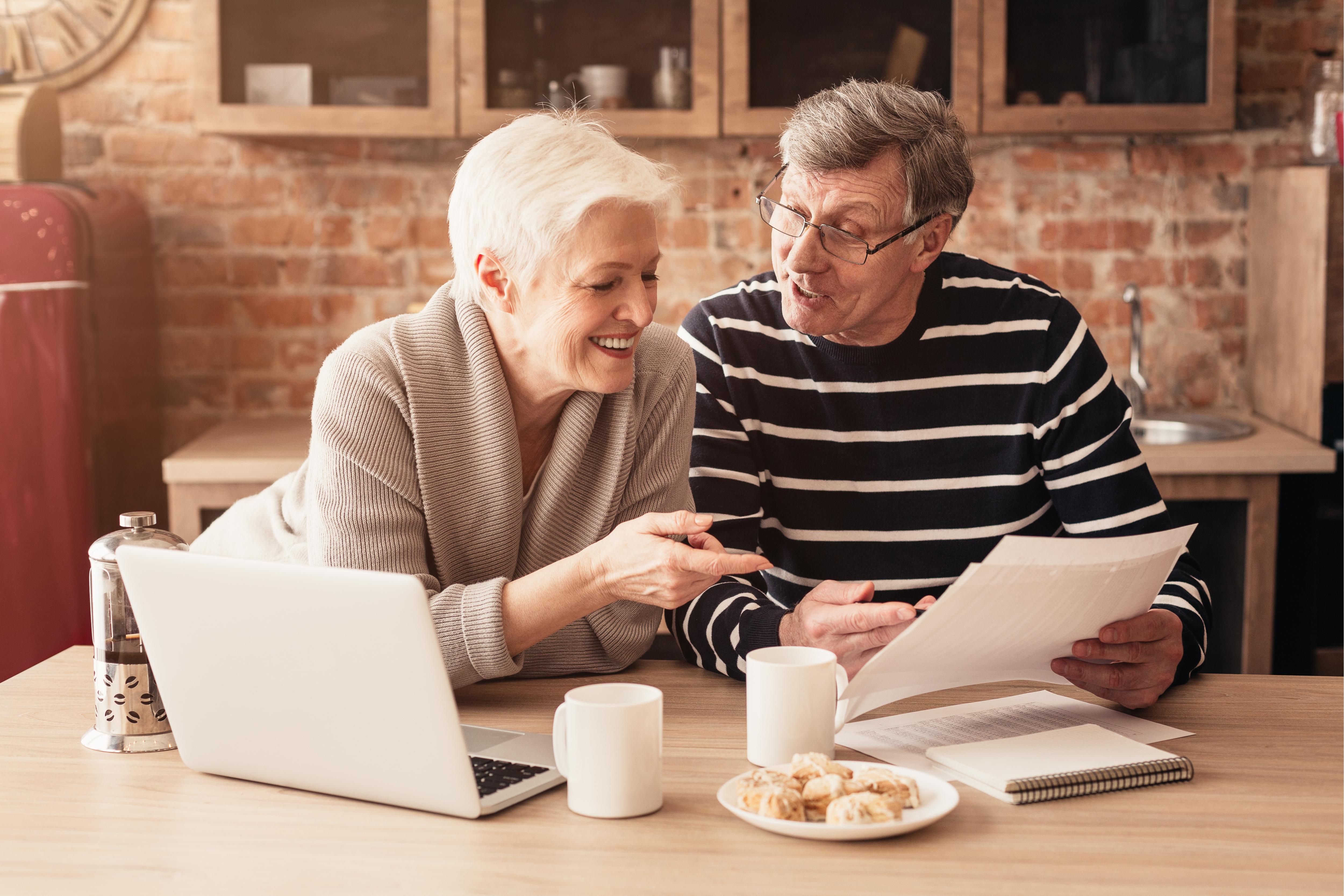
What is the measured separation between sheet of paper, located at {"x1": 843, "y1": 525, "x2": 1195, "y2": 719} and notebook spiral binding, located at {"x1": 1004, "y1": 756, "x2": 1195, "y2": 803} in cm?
13

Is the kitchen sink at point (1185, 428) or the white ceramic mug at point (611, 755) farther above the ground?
the kitchen sink at point (1185, 428)

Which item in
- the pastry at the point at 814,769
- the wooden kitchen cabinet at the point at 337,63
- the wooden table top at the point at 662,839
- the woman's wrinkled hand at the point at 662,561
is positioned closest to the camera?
the wooden table top at the point at 662,839

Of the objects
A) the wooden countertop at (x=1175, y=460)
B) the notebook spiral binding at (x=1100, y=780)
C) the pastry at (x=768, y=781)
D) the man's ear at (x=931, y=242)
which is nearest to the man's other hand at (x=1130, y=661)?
the notebook spiral binding at (x=1100, y=780)

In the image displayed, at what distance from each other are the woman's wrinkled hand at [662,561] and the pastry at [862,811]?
0.78 feet

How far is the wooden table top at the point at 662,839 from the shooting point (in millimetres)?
917

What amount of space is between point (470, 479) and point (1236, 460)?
177 cm

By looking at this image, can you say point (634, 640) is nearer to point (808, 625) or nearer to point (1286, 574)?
point (808, 625)

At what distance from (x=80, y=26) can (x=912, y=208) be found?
88.6 inches

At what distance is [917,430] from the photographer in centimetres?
174

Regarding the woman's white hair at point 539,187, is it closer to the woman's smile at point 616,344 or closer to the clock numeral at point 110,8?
the woman's smile at point 616,344

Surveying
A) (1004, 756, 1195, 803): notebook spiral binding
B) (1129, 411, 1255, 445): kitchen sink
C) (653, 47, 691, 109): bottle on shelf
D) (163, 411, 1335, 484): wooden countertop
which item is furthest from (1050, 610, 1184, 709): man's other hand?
(653, 47, 691, 109): bottle on shelf

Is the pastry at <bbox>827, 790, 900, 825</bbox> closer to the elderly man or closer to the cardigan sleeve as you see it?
the cardigan sleeve

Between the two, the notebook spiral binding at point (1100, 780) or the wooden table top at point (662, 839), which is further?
the notebook spiral binding at point (1100, 780)

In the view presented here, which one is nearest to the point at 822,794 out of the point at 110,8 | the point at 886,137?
the point at 886,137
